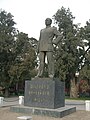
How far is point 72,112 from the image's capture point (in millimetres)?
11297

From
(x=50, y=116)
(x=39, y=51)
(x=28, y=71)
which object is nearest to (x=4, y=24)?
(x=28, y=71)

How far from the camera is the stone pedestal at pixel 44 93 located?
1030cm

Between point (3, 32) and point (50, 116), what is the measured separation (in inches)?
831

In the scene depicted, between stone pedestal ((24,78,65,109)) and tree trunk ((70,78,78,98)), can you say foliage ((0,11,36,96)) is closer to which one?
tree trunk ((70,78,78,98))

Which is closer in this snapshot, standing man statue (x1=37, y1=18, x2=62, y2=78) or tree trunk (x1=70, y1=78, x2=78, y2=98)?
standing man statue (x1=37, y1=18, x2=62, y2=78)

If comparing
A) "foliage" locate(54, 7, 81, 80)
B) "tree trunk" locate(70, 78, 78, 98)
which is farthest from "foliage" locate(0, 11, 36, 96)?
"tree trunk" locate(70, 78, 78, 98)

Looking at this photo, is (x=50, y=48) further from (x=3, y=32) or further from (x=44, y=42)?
(x=3, y=32)

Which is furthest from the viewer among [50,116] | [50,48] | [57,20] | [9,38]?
[57,20]

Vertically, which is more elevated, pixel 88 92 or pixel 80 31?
pixel 80 31

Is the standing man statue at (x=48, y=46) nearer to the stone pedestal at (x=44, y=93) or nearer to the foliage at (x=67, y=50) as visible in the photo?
the stone pedestal at (x=44, y=93)

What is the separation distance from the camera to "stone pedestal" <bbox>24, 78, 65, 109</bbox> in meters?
10.3

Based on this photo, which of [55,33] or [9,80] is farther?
[9,80]

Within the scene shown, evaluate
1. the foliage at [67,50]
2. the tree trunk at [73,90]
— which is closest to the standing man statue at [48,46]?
the foliage at [67,50]

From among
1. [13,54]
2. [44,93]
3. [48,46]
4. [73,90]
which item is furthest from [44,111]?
[73,90]
